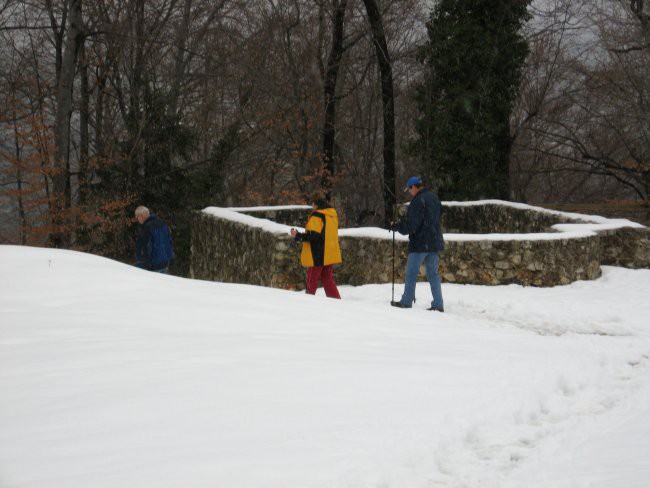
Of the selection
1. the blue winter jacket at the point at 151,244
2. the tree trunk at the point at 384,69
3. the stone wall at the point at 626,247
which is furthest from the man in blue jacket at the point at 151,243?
the tree trunk at the point at 384,69

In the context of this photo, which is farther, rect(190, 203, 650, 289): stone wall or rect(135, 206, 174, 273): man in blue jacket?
rect(190, 203, 650, 289): stone wall

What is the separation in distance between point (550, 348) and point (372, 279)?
592 centimetres

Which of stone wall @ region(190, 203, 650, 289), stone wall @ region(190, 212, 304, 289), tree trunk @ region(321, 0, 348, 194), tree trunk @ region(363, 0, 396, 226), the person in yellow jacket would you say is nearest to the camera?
the person in yellow jacket

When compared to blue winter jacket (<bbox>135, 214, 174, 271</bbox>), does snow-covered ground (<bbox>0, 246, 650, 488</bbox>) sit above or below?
below

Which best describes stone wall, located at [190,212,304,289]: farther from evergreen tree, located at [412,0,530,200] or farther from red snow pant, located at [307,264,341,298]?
evergreen tree, located at [412,0,530,200]

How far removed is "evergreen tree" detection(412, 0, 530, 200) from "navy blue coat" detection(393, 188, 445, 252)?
11049mm

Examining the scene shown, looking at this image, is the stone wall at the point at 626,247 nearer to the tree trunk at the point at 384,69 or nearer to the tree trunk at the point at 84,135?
the tree trunk at the point at 384,69

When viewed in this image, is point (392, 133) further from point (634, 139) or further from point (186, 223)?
point (634, 139)

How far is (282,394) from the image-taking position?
15.3 feet

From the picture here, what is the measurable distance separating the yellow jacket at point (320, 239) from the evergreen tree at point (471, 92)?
35.7ft

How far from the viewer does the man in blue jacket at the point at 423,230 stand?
952cm

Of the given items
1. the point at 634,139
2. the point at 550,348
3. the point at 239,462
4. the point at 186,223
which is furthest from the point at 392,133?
the point at 239,462

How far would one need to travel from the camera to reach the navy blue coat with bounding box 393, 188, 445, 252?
9.52m

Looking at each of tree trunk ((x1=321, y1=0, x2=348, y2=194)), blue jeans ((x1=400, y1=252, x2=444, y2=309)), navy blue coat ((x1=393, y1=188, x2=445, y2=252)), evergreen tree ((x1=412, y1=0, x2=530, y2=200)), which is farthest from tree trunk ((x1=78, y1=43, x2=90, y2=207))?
navy blue coat ((x1=393, y1=188, x2=445, y2=252))
